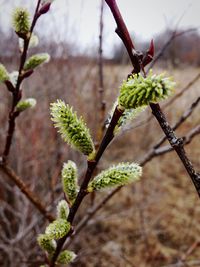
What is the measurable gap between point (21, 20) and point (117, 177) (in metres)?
0.56

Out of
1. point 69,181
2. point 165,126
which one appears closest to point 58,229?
point 69,181

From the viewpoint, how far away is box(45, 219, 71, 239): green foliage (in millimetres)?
743

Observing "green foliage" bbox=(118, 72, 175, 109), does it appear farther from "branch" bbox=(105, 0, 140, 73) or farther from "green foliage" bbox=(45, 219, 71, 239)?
"green foliage" bbox=(45, 219, 71, 239)

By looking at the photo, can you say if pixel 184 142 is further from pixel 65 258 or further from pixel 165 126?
pixel 165 126

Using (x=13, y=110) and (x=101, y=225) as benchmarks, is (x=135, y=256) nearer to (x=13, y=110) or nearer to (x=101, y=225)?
(x=101, y=225)

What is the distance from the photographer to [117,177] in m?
0.75

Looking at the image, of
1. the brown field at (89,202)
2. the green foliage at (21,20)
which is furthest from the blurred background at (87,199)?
the green foliage at (21,20)

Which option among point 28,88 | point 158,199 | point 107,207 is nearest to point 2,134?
point 28,88

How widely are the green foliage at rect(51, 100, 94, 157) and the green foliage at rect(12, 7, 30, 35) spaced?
1.44ft

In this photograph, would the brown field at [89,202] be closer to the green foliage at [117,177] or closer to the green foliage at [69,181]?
the green foliage at [69,181]

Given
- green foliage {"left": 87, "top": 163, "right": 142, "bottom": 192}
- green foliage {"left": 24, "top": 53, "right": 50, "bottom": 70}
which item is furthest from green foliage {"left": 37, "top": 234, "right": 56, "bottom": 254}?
green foliage {"left": 24, "top": 53, "right": 50, "bottom": 70}

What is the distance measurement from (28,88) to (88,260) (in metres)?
2.46

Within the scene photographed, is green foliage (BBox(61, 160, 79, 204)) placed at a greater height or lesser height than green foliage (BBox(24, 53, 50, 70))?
lesser

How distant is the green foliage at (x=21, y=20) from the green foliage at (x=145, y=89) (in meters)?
0.57
